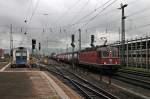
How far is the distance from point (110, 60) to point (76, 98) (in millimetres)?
17259

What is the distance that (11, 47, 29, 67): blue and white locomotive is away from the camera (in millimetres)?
46688

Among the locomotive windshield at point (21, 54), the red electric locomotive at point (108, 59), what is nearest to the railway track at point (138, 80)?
the red electric locomotive at point (108, 59)

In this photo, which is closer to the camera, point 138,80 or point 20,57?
point 138,80

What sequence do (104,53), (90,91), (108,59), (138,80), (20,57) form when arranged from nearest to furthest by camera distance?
1. (90,91)
2. (138,80)
3. (108,59)
4. (104,53)
5. (20,57)

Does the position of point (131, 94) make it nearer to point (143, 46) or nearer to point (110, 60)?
point (110, 60)

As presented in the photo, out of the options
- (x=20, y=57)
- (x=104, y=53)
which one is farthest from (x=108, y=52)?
(x=20, y=57)

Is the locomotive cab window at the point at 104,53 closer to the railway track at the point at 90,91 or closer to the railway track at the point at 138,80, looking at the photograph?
the railway track at the point at 138,80

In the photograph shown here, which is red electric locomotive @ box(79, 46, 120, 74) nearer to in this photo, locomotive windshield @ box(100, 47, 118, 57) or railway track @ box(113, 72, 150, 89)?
locomotive windshield @ box(100, 47, 118, 57)

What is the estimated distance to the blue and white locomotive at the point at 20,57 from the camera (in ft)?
153

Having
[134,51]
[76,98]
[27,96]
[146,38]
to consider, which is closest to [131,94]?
[76,98]

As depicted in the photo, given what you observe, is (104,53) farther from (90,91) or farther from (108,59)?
(90,91)

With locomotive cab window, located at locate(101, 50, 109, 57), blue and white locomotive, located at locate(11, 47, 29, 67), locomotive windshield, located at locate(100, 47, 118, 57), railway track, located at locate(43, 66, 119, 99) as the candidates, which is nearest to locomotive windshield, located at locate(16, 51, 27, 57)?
blue and white locomotive, located at locate(11, 47, 29, 67)

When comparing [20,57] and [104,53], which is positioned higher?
[104,53]

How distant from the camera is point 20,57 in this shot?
46.8 meters
